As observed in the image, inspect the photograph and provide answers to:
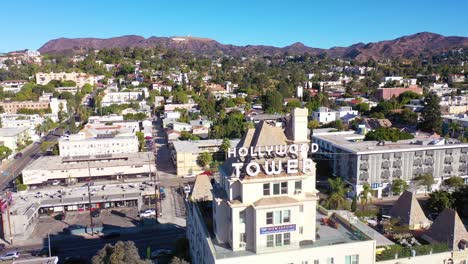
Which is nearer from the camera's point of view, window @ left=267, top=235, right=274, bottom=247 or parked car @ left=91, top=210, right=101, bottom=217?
window @ left=267, top=235, right=274, bottom=247

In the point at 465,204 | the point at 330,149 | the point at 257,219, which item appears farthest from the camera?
the point at 330,149

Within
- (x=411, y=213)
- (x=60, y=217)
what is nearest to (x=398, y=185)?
(x=411, y=213)

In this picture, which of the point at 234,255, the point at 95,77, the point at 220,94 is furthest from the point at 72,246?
the point at 95,77

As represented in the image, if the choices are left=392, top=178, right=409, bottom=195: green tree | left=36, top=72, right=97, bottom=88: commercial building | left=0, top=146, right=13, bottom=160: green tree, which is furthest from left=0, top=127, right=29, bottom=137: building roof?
left=392, top=178, right=409, bottom=195: green tree

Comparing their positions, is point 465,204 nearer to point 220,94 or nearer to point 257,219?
point 257,219

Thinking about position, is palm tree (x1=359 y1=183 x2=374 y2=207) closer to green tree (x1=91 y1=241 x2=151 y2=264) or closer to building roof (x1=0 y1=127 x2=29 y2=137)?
green tree (x1=91 y1=241 x2=151 y2=264)

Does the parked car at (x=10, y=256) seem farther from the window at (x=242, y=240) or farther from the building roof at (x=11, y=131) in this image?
the building roof at (x=11, y=131)

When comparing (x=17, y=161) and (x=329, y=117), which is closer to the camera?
(x=17, y=161)

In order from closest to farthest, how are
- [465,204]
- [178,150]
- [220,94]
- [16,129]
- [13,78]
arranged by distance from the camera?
[465,204], [178,150], [16,129], [220,94], [13,78]
